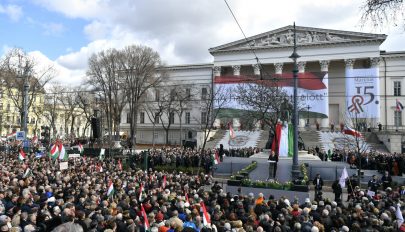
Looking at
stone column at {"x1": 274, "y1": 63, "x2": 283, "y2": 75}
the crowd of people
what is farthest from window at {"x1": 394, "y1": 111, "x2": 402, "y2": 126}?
the crowd of people

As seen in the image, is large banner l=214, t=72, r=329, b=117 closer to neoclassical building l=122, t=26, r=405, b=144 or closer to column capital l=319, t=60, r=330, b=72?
neoclassical building l=122, t=26, r=405, b=144

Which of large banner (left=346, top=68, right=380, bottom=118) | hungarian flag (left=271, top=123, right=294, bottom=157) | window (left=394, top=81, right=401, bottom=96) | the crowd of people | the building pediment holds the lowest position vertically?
the crowd of people

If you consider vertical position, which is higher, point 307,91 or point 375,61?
point 375,61

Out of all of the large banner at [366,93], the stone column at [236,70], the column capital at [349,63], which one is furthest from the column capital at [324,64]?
the stone column at [236,70]

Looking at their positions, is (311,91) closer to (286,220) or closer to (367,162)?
(367,162)

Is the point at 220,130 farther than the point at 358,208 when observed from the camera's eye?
Yes

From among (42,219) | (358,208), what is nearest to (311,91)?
(358,208)

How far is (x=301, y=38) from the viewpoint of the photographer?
206 ft

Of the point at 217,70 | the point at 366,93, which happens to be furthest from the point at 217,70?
the point at 366,93

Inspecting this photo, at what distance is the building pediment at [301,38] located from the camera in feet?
195

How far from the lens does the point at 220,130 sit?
57.3 meters

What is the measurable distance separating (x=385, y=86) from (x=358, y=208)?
2339 inches

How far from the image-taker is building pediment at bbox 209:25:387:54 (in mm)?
59375

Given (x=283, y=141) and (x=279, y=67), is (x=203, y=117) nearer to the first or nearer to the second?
(x=279, y=67)
